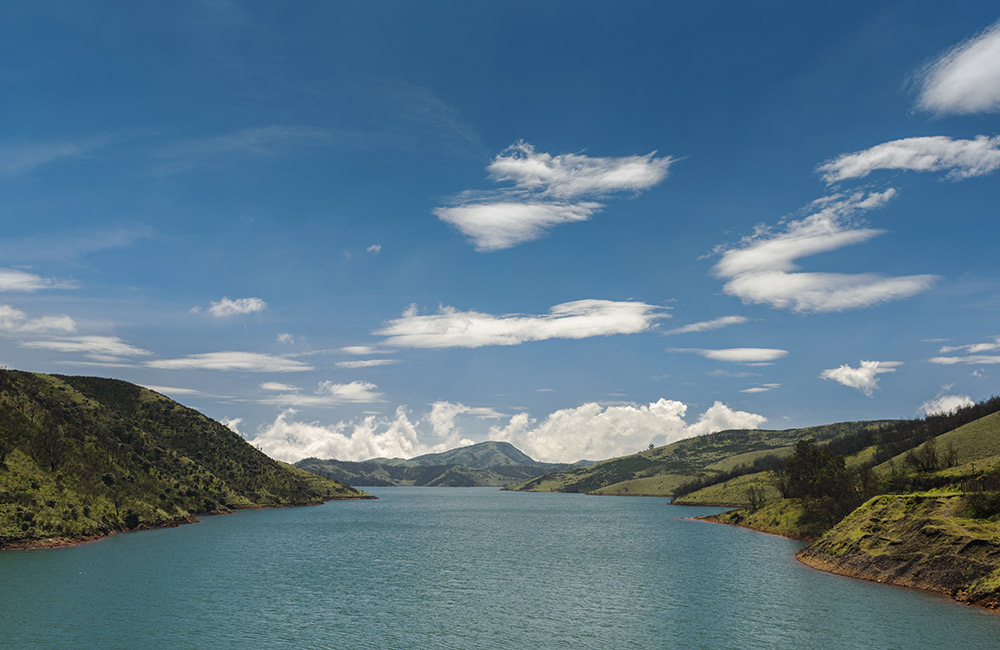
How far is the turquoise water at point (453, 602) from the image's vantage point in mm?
57938

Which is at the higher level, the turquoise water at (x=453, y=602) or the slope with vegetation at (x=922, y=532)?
the slope with vegetation at (x=922, y=532)

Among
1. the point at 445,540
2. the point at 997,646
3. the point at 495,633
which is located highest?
the point at 997,646

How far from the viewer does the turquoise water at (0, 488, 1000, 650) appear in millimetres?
57938

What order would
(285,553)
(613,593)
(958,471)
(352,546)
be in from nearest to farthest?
(613,593) → (958,471) → (285,553) → (352,546)

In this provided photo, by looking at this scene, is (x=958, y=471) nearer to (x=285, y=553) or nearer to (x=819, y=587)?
(x=819, y=587)

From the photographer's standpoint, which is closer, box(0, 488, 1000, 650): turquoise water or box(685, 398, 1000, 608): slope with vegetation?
box(0, 488, 1000, 650): turquoise water

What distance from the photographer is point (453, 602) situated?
249ft

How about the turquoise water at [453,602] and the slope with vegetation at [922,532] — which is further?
the slope with vegetation at [922,532]

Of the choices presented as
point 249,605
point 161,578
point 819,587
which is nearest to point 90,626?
point 249,605

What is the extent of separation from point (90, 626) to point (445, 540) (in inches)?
4210

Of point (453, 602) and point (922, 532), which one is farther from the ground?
point (922, 532)

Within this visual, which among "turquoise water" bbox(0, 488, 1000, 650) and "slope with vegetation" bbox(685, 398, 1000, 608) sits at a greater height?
"slope with vegetation" bbox(685, 398, 1000, 608)

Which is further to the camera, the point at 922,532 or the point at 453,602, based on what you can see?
the point at 922,532

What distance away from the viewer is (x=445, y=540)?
15912 centimetres
